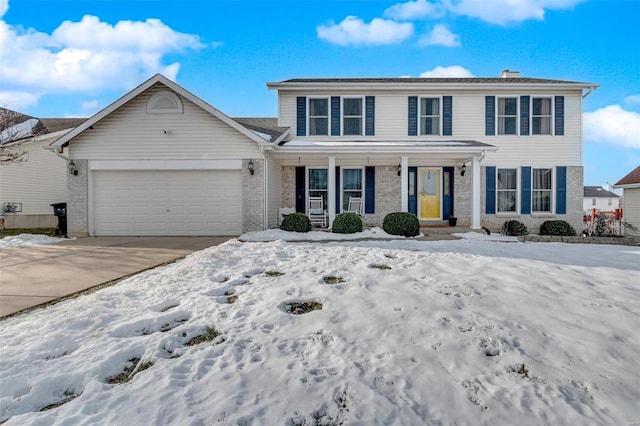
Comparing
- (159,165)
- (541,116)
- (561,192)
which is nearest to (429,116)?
(541,116)

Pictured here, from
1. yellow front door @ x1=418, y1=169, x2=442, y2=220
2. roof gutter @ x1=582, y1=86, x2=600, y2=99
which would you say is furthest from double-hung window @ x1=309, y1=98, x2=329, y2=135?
roof gutter @ x1=582, y1=86, x2=600, y2=99

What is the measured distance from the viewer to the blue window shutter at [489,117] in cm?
1262

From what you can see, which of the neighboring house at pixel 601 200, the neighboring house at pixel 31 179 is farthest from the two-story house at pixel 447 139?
the neighboring house at pixel 601 200

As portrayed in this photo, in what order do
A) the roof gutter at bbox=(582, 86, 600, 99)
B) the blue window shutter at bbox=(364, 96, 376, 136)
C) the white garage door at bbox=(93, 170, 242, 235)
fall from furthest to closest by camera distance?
the blue window shutter at bbox=(364, 96, 376, 136)
the roof gutter at bbox=(582, 86, 600, 99)
the white garage door at bbox=(93, 170, 242, 235)

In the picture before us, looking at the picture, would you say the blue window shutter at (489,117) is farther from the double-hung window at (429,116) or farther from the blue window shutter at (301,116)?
the blue window shutter at (301,116)

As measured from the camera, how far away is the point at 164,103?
1075cm

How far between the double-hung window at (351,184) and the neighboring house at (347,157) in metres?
0.04

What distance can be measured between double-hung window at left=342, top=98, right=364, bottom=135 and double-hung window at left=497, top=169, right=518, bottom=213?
5703 millimetres

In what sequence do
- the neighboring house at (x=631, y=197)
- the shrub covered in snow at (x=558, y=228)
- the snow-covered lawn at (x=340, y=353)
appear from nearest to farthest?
1. the snow-covered lawn at (x=340, y=353)
2. the shrub covered in snow at (x=558, y=228)
3. the neighboring house at (x=631, y=197)

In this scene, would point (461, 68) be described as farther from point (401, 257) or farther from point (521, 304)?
point (521, 304)

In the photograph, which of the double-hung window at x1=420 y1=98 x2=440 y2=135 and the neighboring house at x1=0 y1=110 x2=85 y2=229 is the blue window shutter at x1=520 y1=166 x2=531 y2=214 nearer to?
the double-hung window at x1=420 y1=98 x2=440 y2=135

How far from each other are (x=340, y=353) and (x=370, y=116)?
447 inches

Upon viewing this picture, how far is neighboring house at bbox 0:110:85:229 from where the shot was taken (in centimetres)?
1433

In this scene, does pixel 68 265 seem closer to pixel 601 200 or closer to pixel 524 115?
pixel 524 115
